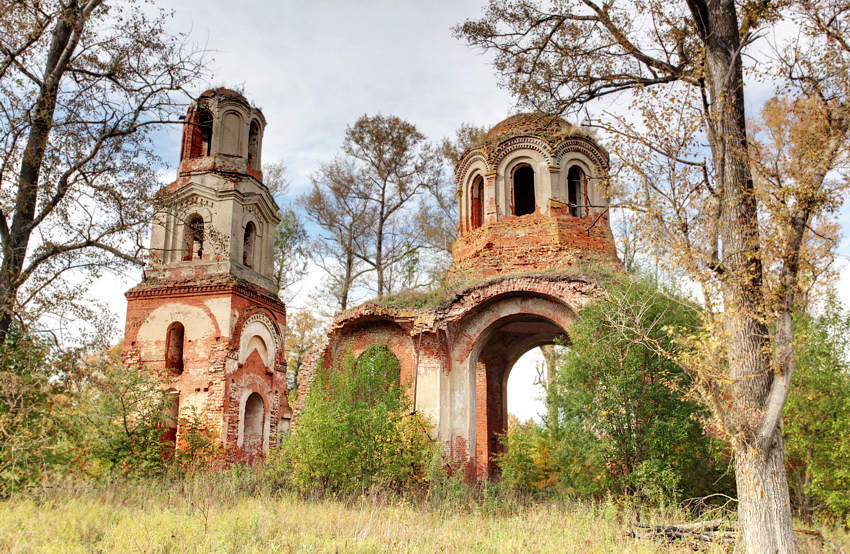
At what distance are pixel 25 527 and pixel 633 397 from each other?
316 inches

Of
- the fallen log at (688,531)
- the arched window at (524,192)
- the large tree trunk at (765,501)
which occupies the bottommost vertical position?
the fallen log at (688,531)

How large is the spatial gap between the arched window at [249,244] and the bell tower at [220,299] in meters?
0.03

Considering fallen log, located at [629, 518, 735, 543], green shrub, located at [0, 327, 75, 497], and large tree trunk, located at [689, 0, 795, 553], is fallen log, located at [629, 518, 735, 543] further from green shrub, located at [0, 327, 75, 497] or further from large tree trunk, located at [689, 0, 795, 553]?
green shrub, located at [0, 327, 75, 497]

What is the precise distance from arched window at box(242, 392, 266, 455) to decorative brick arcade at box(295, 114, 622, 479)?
10.7 ft

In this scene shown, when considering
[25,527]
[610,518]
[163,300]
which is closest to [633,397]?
[610,518]

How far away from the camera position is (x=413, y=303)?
14.5 m

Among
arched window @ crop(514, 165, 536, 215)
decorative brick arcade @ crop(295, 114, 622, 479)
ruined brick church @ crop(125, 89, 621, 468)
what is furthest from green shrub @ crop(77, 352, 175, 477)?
arched window @ crop(514, 165, 536, 215)

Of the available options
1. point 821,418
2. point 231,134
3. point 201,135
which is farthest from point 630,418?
point 201,135

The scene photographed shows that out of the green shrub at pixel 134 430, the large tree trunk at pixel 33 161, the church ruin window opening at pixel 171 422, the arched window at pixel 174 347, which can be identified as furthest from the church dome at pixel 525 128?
the large tree trunk at pixel 33 161

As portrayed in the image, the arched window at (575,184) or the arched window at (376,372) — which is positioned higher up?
the arched window at (575,184)

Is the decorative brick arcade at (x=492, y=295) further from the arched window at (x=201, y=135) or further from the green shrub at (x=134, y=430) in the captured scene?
the arched window at (x=201, y=135)

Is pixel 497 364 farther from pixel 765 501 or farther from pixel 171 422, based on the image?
pixel 765 501

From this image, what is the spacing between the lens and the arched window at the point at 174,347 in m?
16.1

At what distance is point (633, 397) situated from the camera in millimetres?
10188
